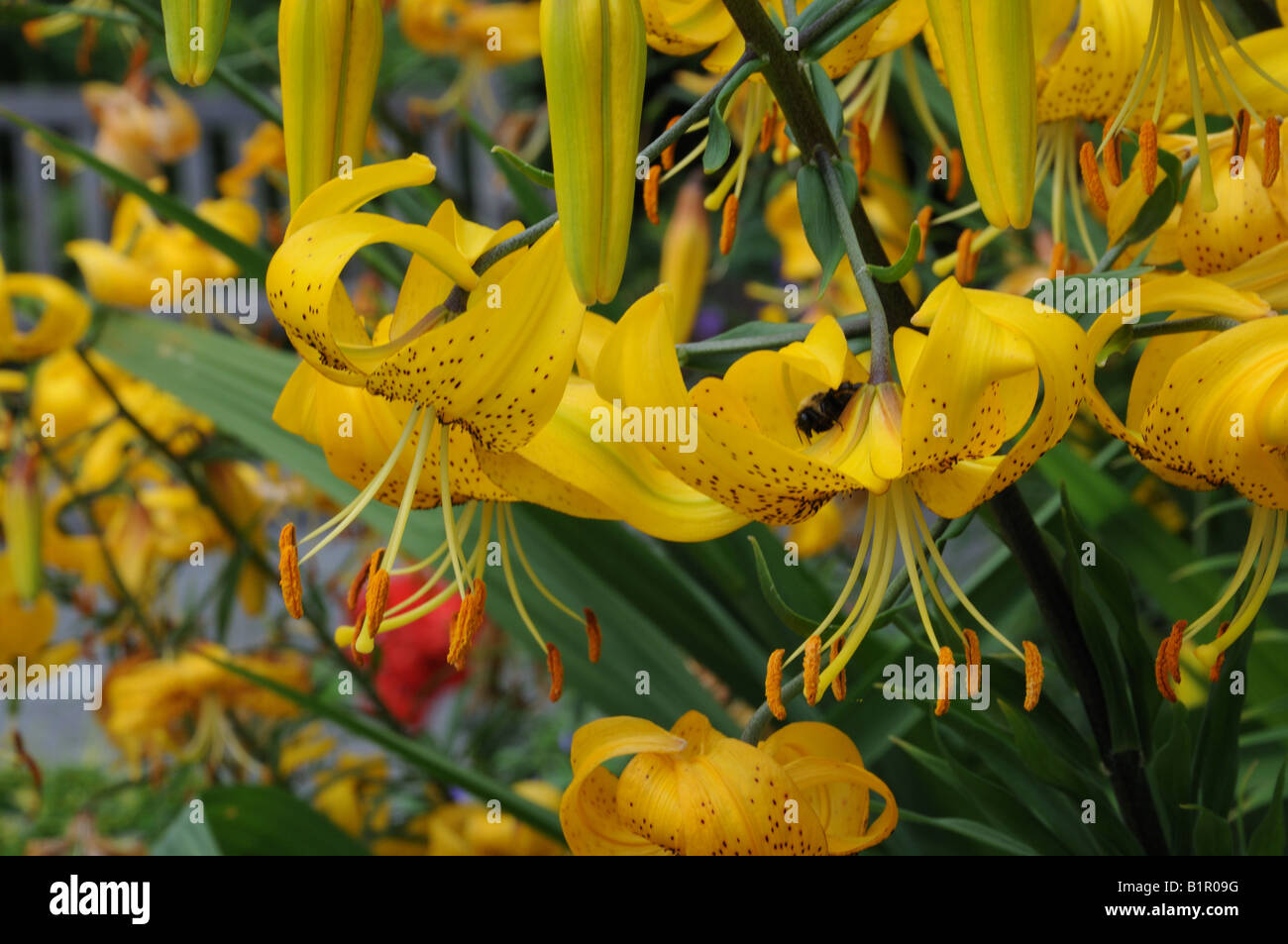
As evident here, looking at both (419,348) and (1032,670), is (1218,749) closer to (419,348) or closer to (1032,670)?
(1032,670)

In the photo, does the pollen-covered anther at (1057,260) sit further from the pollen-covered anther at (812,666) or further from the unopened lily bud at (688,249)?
the unopened lily bud at (688,249)

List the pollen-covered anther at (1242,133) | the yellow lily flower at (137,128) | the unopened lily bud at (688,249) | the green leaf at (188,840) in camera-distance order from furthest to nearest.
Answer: the yellow lily flower at (137,128)
the unopened lily bud at (688,249)
the green leaf at (188,840)
the pollen-covered anther at (1242,133)

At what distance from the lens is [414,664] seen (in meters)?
1.24

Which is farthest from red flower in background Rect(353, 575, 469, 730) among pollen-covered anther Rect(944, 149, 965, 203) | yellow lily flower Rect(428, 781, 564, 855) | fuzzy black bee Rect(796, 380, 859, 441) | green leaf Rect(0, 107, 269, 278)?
fuzzy black bee Rect(796, 380, 859, 441)

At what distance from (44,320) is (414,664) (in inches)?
19.7

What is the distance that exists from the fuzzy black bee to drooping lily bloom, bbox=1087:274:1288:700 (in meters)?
0.07

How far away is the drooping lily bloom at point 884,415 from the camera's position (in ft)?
1.08

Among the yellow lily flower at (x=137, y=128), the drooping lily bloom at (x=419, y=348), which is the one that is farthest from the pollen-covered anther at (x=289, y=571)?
the yellow lily flower at (x=137, y=128)

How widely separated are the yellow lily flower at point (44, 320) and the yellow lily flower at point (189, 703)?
0.82 ft

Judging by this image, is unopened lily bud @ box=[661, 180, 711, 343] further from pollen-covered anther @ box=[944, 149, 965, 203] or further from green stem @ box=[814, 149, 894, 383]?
green stem @ box=[814, 149, 894, 383]

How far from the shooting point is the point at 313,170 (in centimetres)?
39

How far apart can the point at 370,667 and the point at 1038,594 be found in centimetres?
74

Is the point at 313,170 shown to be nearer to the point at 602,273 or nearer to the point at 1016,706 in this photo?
the point at 602,273
